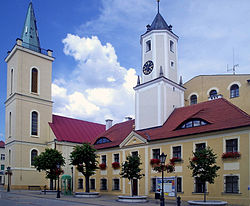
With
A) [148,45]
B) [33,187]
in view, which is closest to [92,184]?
[33,187]

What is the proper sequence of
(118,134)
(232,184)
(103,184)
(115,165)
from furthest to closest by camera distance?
(118,134), (103,184), (115,165), (232,184)

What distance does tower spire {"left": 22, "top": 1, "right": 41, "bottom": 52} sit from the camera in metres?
49.6

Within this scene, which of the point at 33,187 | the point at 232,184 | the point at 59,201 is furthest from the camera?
the point at 33,187

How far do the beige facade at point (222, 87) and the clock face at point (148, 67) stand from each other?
7842mm

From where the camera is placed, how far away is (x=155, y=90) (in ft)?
114

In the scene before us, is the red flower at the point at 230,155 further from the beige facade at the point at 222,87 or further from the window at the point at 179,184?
the beige facade at the point at 222,87

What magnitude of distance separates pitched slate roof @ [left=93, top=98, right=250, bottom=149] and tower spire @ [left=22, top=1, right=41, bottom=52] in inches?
898

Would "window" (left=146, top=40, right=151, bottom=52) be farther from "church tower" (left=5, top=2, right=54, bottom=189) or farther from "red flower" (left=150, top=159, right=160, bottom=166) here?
"church tower" (left=5, top=2, right=54, bottom=189)

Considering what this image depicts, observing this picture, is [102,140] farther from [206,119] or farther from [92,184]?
[206,119]

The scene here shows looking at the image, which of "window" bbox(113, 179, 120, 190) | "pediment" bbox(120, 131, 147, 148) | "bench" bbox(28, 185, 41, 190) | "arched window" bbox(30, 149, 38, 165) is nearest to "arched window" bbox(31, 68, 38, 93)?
"arched window" bbox(30, 149, 38, 165)

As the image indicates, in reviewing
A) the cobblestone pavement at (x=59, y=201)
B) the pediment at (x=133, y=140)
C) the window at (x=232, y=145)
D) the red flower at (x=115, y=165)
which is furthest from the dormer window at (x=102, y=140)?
the window at (x=232, y=145)

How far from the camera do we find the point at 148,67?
36.6 m

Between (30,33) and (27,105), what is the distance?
12802 millimetres

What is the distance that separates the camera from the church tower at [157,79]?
34.3 metres
